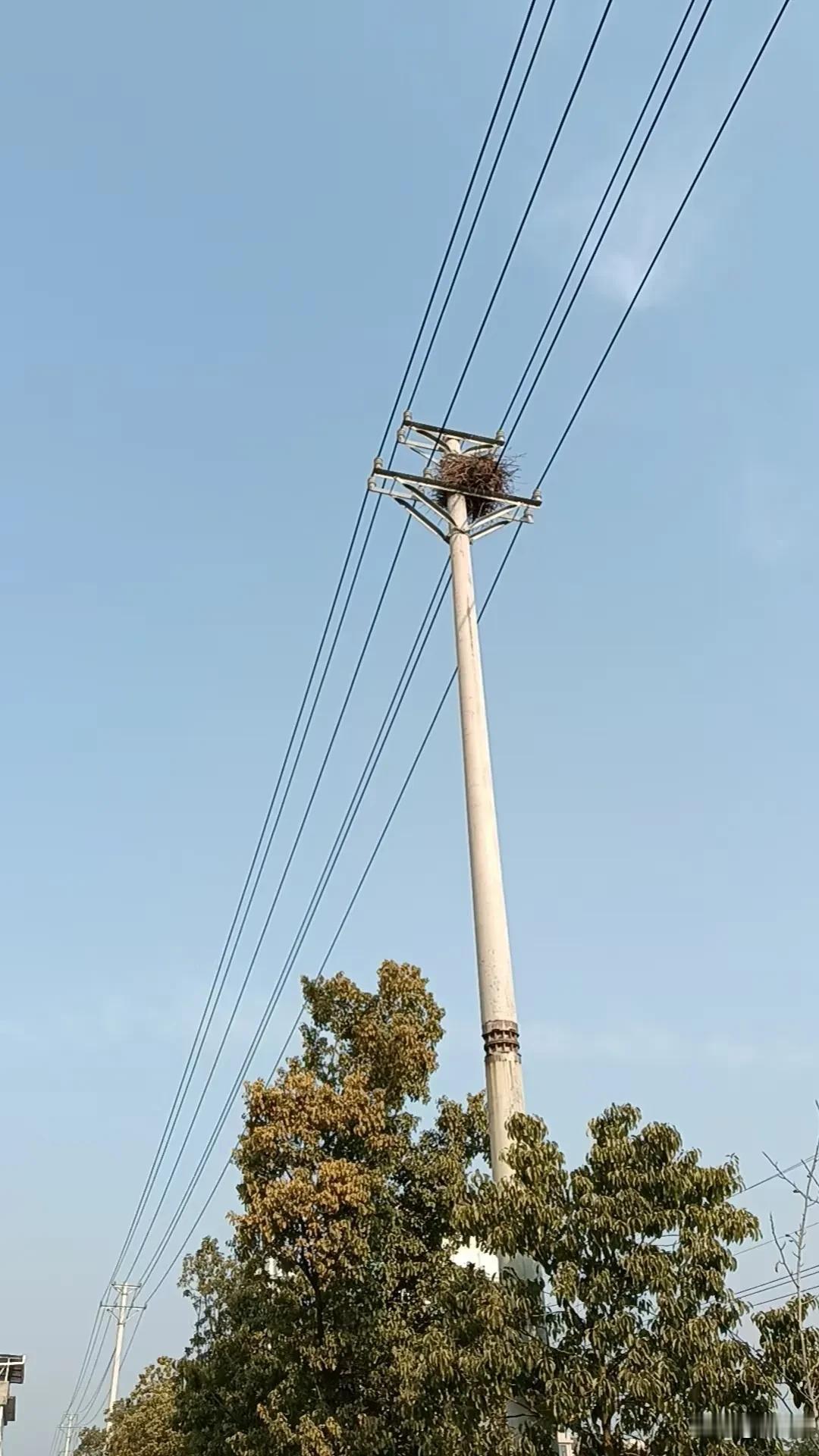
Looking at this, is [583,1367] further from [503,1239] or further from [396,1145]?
[396,1145]

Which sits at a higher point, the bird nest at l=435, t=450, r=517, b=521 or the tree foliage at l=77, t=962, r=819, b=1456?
the bird nest at l=435, t=450, r=517, b=521

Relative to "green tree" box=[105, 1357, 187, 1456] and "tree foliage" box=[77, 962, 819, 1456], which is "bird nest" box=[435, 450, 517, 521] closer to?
"tree foliage" box=[77, 962, 819, 1456]

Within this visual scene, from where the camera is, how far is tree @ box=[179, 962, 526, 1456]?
14688mm

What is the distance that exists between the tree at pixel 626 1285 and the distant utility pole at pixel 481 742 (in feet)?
1.19

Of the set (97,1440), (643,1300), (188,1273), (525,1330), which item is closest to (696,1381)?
(643,1300)

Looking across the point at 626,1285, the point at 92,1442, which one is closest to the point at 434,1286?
the point at 626,1285

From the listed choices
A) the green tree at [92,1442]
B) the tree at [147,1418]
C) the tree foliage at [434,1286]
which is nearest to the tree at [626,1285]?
the tree foliage at [434,1286]

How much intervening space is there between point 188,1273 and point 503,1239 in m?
16.2

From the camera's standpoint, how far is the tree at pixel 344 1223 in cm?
1469

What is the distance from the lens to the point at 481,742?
11.7 meters

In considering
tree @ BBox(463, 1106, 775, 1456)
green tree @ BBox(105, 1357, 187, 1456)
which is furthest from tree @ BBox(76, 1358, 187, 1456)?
tree @ BBox(463, 1106, 775, 1456)

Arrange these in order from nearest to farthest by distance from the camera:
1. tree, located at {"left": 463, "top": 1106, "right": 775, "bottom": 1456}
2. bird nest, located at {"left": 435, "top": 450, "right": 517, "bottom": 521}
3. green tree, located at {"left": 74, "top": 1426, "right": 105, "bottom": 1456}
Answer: tree, located at {"left": 463, "top": 1106, "right": 775, "bottom": 1456} → bird nest, located at {"left": 435, "top": 450, "right": 517, "bottom": 521} → green tree, located at {"left": 74, "top": 1426, "right": 105, "bottom": 1456}

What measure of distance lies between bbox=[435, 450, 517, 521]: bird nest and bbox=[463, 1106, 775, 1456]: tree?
6454 millimetres

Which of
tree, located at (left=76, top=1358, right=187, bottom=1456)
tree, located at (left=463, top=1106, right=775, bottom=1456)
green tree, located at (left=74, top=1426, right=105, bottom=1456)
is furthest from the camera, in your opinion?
green tree, located at (left=74, top=1426, right=105, bottom=1456)
